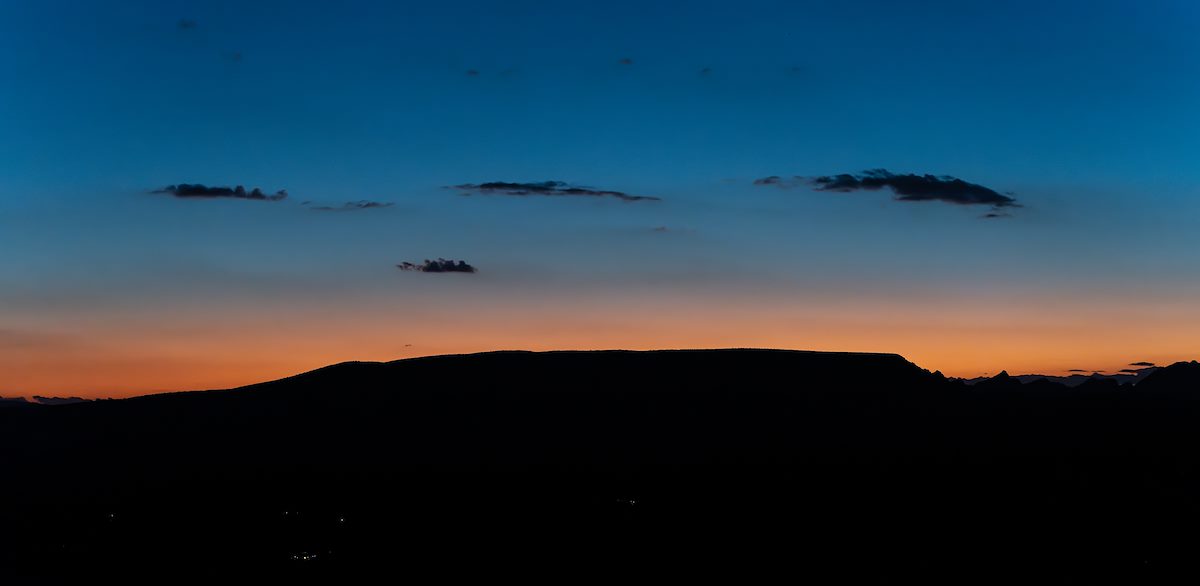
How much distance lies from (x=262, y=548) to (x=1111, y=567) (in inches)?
4564

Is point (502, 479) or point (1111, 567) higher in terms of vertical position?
point (502, 479)

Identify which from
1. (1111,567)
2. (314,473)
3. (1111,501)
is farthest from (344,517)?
(1111,501)

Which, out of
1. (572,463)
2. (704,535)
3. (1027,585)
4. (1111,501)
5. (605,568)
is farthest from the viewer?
(572,463)

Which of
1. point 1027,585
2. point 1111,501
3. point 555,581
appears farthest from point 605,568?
point 1111,501

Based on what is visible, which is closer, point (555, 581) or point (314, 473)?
point (555, 581)

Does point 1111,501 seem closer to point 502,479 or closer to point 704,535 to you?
point 704,535

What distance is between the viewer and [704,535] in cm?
15900

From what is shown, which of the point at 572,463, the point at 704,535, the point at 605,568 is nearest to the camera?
the point at 605,568

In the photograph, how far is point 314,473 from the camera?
19075cm

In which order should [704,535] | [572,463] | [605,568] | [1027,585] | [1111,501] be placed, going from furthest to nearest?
[572,463], [1111,501], [704,535], [605,568], [1027,585]

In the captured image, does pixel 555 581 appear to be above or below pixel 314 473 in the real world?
below

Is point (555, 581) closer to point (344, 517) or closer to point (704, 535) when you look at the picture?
point (704, 535)

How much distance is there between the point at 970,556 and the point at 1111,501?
49291 millimetres

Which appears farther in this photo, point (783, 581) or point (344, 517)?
point (344, 517)
